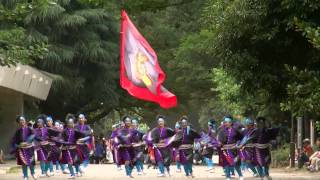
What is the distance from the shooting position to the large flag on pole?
2656 centimetres

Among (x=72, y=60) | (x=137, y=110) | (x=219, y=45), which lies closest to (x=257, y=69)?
(x=219, y=45)

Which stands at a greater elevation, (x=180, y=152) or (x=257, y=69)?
(x=257, y=69)

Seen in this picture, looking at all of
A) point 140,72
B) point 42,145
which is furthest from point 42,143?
point 140,72

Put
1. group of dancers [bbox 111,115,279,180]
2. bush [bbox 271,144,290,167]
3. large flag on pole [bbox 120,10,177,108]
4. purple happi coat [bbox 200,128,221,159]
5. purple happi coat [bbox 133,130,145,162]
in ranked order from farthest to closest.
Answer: bush [bbox 271,144,290,167] < purple happi coat [bbox 200,128,221,159] < large flag on pole [bbox 120,10,177,108] < purple happi coat [bbox 133,130,145,162] < group of dancers [bbox 111,115,279,180]

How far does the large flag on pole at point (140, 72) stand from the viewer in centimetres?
2656

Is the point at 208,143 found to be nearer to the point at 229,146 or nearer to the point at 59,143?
the point at 59,143

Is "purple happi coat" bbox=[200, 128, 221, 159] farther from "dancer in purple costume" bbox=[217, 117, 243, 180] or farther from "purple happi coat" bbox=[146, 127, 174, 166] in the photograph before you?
"dancer in purple costume" bbox=[217, 117, 243, 180]

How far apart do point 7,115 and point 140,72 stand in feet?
51.4

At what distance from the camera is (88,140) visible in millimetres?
25594

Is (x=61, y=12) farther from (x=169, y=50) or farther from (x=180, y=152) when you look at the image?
(x=180, y=152)

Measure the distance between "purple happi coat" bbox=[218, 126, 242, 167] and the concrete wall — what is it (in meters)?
19.8

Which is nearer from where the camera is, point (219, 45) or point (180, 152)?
point (219, 45)

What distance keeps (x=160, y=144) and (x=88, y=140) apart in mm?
2436

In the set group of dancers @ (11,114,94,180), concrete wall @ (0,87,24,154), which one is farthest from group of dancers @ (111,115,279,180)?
concrete wall @ (0,87,24,154)
